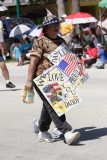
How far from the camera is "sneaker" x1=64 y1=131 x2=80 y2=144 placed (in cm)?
632

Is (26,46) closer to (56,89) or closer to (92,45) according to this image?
(92,45)

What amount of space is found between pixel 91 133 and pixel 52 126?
0.75 metres

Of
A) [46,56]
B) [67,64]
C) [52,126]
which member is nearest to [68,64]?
[67,64]

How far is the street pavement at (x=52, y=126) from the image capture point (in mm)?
6027

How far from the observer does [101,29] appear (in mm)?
17922

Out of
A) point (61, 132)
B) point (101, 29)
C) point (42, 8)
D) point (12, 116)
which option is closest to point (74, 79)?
point (61, 132)

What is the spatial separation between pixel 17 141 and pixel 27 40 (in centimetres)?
1266

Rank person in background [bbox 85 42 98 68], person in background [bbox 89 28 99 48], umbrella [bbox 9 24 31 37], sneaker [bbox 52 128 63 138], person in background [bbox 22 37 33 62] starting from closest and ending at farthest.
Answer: sneaker [bbox 52 128 63 138], person in background [bbox 85 42 98 68], person in background [bbox 89 28 99 48], person in background [bbox 22 37 33 62], umbrella [bbox 9 24 31 37]

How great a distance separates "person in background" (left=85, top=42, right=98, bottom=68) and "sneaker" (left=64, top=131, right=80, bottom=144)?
9548 millimetres

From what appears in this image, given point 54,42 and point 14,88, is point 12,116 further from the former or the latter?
point 14,88

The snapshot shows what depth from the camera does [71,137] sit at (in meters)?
6.32

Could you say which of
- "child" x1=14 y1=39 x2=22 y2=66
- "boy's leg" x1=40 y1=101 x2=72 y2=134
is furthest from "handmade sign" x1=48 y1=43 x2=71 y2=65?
"child" x1=14 y1=39 x2=22 y2=66

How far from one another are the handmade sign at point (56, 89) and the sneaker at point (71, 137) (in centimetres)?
30

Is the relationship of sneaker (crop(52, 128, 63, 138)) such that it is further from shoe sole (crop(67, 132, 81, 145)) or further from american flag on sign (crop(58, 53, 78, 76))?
american flag on sign (crop(58, 53, 78, 76))
